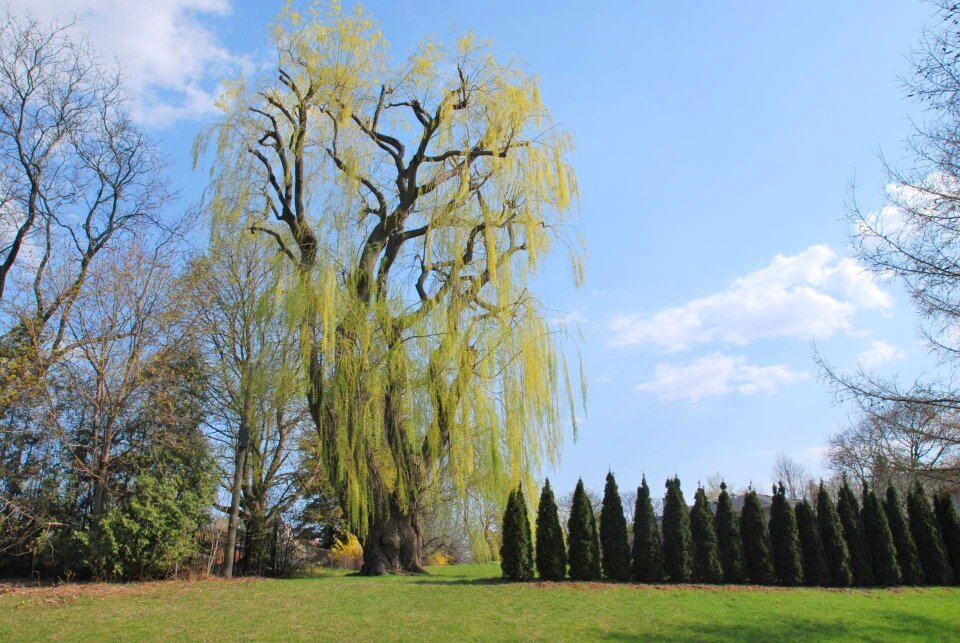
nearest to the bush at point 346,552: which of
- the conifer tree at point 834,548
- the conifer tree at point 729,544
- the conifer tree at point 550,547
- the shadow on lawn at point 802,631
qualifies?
the conifer tree at point 550,547

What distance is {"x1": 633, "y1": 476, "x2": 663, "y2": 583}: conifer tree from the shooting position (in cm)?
Result: 1181

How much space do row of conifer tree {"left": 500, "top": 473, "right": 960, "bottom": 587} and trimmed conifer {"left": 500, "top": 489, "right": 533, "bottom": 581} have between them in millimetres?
18

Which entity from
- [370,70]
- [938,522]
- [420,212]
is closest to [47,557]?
[420,212]

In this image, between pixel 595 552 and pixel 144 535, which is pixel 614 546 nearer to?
pixel 595 552

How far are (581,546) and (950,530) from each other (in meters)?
9.60

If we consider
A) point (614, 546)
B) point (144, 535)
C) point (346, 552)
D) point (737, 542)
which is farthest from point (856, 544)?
point (144, 535)

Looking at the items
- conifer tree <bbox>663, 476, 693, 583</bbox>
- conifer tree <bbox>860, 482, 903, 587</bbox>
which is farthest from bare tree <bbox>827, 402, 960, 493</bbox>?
conifer tree <bbox>860, 482, 903, 587</bbox>

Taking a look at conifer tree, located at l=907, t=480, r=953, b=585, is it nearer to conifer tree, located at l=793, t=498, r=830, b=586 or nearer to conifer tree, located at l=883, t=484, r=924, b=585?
conifer tree, located at l=883, t=484, r=924, b=585

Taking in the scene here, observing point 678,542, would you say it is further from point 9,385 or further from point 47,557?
point 9,385

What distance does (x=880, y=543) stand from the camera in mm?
13539

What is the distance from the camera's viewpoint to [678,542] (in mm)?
11977

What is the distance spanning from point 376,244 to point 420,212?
4.09ft

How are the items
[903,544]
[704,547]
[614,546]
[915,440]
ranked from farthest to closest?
[903,544] → [704,547] → [614,546] → [915,440]

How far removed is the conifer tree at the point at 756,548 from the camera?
40.7 feet
